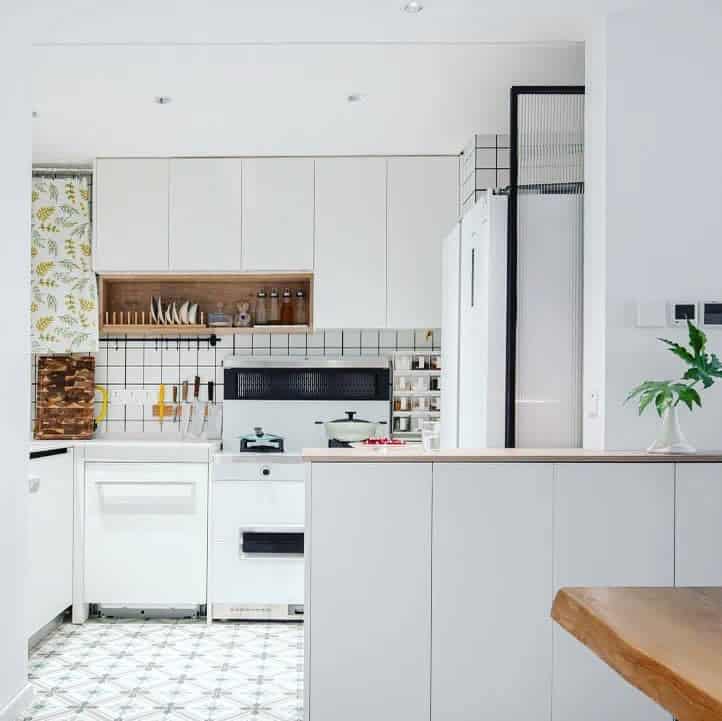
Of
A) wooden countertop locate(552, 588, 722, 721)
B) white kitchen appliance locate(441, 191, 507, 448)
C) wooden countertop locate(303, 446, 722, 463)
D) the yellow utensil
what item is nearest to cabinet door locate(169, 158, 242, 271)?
the yellow utensil

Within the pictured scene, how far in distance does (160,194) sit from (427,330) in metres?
1.68

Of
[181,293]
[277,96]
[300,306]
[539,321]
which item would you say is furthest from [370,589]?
[181,293]

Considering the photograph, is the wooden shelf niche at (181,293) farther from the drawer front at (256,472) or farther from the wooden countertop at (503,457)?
the wooden countertop at (503,457)

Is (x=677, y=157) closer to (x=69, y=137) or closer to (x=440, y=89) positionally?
(x=440, y=89)

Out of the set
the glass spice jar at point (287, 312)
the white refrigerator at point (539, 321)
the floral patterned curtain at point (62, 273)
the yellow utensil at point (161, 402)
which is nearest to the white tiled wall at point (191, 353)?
the yellow utensil at point (161, 402)

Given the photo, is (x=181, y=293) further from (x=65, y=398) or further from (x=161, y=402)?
(x=65, y=398)

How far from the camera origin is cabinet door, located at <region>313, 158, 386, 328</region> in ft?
15.9

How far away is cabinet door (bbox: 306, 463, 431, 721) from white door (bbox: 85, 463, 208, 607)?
193cm

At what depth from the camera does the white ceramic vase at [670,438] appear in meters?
2.82

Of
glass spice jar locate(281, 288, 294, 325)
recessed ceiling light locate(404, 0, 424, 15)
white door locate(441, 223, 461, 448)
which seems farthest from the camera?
glass spice jar locate(281, 288, 294, 325)

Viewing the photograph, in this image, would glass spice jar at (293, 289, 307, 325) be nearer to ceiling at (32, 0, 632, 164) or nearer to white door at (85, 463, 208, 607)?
ceiling at (32, 0, 632, 164)

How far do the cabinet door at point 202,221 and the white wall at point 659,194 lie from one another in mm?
2389

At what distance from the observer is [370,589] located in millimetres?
2730

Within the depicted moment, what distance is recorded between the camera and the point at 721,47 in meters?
3.02
